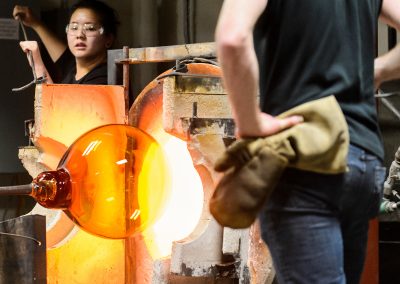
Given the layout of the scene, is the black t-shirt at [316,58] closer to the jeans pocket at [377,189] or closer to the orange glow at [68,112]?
the jeans pocket at [377,189]

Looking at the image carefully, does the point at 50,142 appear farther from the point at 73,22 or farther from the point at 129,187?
the point at 73,22

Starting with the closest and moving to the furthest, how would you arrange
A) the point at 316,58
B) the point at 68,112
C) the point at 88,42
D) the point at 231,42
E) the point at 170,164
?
1. the point at 231,42
2. the point at 316,58
3. the point at 170,164
4. the point at 68,112
5. the point at 88,42

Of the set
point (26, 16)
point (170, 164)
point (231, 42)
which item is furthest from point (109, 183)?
point (26, 16)

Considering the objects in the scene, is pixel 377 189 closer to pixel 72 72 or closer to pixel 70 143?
pixel 70 143

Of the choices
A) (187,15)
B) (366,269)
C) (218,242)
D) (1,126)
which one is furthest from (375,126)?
(1,126)

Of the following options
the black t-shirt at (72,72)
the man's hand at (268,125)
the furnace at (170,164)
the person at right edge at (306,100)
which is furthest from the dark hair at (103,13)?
the man's hand at (268,125)

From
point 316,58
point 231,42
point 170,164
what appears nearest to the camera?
point 231,42

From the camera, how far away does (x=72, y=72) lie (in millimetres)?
5234

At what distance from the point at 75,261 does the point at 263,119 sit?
251cm

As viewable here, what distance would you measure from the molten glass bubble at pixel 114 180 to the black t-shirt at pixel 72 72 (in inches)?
39.7

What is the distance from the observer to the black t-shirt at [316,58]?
1.93m

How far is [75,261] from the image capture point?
13.9 ft

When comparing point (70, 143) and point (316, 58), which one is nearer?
point (316, 58)

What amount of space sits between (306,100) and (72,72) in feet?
11.3
